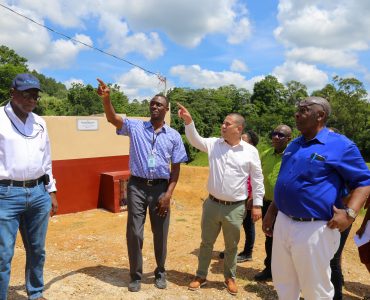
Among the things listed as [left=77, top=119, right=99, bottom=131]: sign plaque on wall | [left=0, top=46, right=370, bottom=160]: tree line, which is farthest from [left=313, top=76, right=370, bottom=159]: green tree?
[left=77, top=119, right=99, bottom=131]: sign plaque on wall

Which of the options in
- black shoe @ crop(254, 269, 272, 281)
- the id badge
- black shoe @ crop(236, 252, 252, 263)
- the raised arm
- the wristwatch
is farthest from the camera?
black shoe @ crop(236, 252, 252, 263)

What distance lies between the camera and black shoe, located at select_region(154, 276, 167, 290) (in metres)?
3.69

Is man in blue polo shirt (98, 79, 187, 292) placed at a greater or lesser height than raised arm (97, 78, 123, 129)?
Result: lesser

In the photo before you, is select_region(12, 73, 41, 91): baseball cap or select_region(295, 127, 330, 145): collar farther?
select_region(12, 73, 41, 91): baseball cap

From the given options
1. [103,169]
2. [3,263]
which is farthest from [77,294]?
[103,169]

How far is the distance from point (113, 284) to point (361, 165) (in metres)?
2.69

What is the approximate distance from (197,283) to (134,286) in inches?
25.8

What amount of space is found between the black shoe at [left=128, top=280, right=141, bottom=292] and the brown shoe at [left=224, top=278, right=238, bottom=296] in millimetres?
915

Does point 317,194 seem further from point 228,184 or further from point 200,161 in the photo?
point 200,161

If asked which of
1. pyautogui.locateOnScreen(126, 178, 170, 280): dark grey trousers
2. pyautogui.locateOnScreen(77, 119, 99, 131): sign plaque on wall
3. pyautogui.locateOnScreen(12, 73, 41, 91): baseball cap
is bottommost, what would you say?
pyautogui.locateOnScreen(126, 178, 170, 280): dark grey trousers

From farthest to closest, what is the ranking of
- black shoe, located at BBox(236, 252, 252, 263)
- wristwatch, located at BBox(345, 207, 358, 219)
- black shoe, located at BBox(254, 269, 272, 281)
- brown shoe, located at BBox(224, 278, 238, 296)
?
black shoe, located at BBox(236, 252, 252, 263) → black shoe, located at BBox(254, 269, 272, 281) → brown shoe, located at BBox(224, 278, 238, 296) → wristwatch, located at BBox(345, 207, 358, 219)

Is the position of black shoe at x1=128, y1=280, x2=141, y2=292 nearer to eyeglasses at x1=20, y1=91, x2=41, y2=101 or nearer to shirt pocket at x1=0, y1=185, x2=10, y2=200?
shirt pocket at x1=0, y1=185, x2=10, y2=200

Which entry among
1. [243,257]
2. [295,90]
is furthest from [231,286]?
[295,90]

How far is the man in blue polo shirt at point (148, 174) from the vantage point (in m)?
3.54
